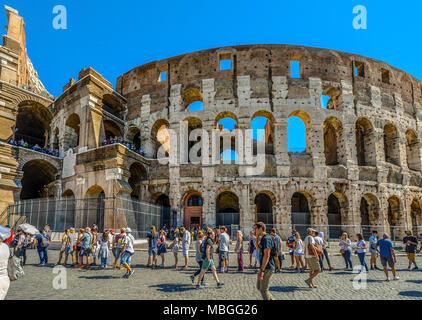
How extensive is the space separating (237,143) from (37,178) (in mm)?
17834

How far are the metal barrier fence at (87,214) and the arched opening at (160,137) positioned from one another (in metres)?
5.14

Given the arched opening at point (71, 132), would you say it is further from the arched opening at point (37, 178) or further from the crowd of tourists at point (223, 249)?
the crowd of tourists at point (223, 249)

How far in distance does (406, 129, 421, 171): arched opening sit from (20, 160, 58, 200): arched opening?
28623mm

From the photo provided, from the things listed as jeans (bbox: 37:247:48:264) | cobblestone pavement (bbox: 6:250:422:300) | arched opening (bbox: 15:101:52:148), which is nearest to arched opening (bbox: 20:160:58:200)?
arched opening (bbox: 15:101:52:148)

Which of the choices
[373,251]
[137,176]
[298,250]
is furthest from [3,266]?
[137,176]

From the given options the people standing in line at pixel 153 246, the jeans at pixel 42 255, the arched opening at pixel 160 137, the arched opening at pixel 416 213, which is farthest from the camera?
the arched opening at pixel 416 213

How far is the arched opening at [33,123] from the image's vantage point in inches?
1025

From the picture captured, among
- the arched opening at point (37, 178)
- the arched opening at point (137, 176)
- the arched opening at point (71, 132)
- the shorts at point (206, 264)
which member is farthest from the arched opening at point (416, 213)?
the arched opening at point (37, 178)

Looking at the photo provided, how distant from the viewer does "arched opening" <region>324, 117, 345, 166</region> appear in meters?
21.4

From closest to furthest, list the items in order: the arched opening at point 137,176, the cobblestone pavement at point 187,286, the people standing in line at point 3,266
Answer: the people standing in line at point 3,266 → the cobblestone pavement at point 187,286 → the arched opening at point 137,176

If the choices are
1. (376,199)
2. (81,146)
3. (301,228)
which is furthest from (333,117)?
(81,146)

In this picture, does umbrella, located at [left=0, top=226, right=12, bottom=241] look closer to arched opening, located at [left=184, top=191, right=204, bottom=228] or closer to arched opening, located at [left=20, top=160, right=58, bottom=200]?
arched opening, located at [left=184, top=191, right=204, bottom=228]

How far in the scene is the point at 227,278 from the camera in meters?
8.51

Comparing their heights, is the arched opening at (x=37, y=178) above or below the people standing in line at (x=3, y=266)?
above
